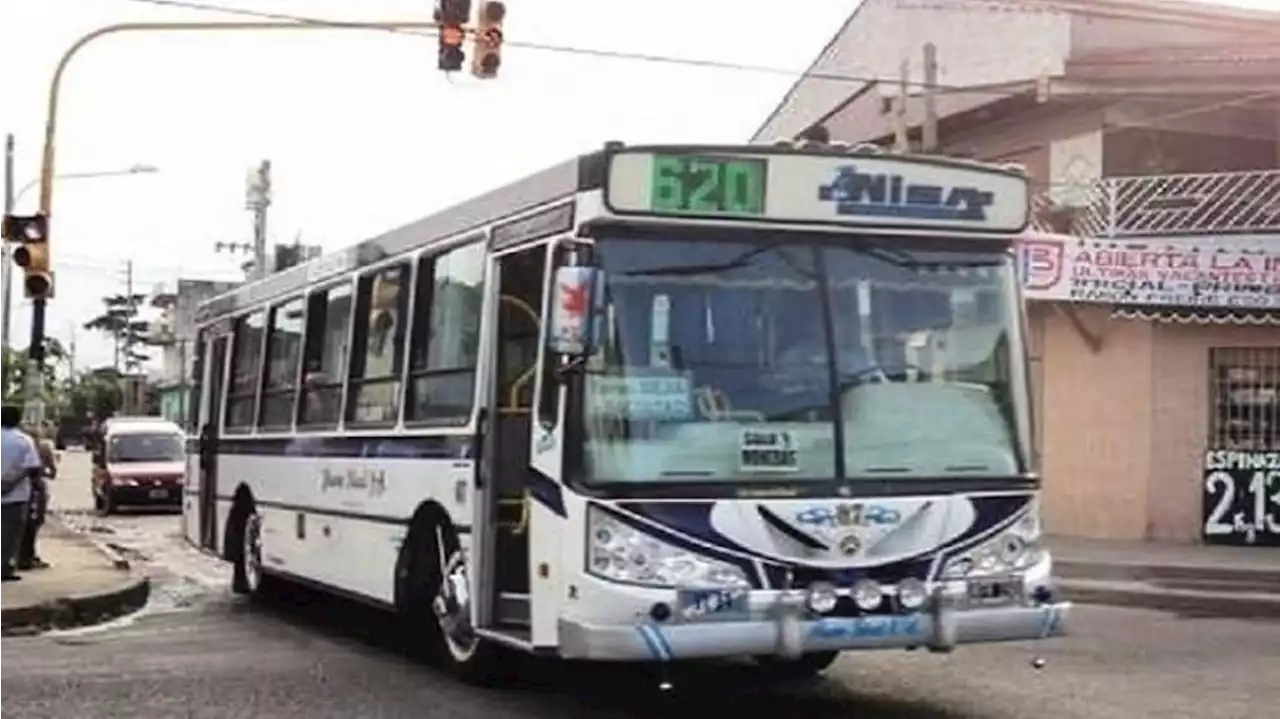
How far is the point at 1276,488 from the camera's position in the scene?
2283cm

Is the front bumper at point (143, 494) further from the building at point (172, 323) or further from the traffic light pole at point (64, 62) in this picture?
the building at point (172, 323)

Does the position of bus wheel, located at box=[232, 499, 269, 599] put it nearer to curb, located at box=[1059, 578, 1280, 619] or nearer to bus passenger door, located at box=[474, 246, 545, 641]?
bus passenger door, located at box=[474, 246, 545, 641]

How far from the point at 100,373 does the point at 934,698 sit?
5543 inches

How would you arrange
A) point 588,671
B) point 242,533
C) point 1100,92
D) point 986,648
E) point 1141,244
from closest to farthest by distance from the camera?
point 588,671, point 986,648, point 242,533, point 1141,244, point 1100,92

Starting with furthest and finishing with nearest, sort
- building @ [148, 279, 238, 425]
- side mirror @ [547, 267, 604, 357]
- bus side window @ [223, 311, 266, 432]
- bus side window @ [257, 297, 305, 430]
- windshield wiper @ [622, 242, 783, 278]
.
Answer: building @ [148, 279, 238, 425], bus side window @ [223, 311, 266, 432], bus side window @ [257, 297, 305, 430], windshield wiper @ [622, 242, 783, 278], side mirror @ [547, 267, 604, 357]

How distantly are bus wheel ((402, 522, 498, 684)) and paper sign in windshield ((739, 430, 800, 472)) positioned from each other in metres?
2.26

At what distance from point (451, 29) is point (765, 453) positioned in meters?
10.6

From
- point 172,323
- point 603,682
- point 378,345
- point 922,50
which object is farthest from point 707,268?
point 172,323

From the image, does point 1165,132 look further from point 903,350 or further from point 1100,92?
point 903,350

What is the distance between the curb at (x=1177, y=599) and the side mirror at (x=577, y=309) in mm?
8433

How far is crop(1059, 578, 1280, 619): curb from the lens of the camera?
15797mm

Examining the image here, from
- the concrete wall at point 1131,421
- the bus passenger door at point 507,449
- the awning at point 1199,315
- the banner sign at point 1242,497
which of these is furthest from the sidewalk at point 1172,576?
the bus passenger door at point 507,449

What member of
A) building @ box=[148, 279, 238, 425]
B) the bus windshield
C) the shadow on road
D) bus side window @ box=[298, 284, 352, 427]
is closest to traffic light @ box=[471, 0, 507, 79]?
bus side window @ box=[298, 284, 352, 427]

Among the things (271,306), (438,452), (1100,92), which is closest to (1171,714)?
(438,452)
